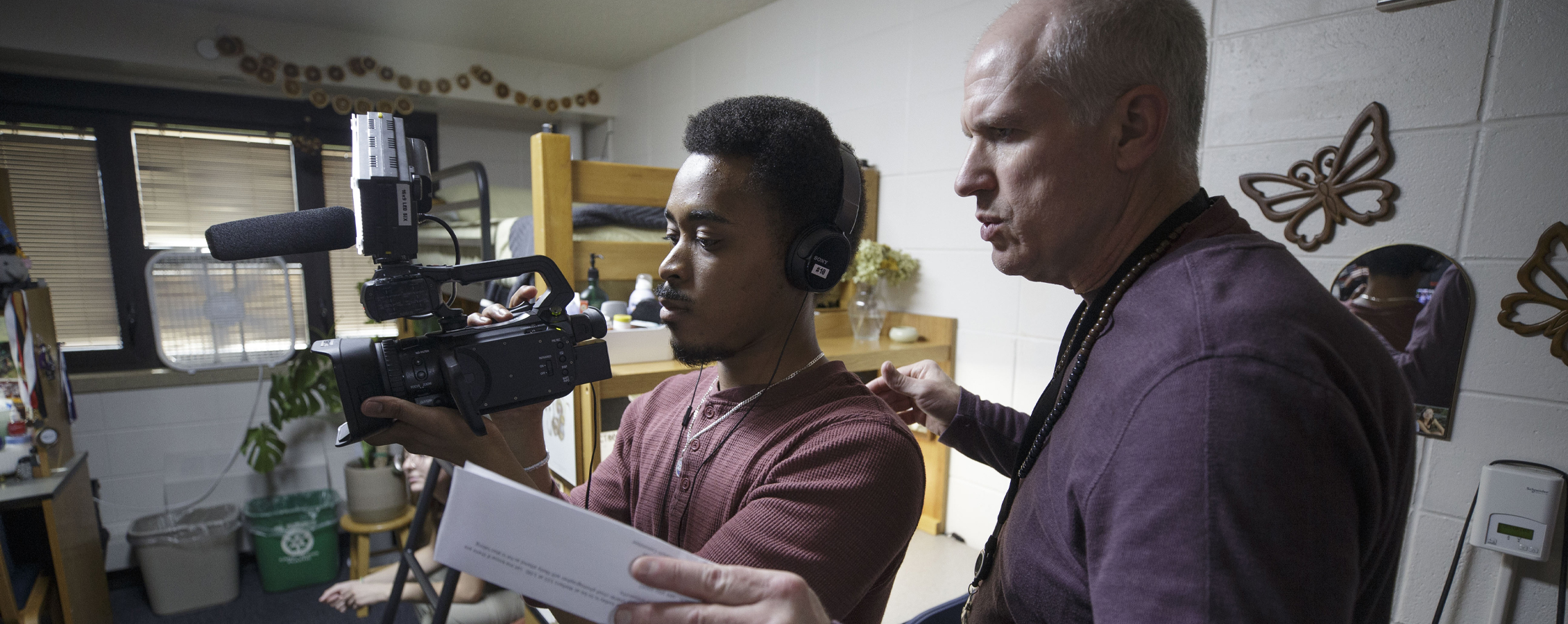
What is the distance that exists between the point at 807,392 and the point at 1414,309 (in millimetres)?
1287

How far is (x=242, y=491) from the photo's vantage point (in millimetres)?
3082

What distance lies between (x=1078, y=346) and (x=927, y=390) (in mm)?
336

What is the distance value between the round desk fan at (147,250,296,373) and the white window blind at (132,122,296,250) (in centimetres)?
17

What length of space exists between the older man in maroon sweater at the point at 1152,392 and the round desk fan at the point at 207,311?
333cm

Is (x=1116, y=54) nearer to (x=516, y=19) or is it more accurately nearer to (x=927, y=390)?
(x=927, y=390)

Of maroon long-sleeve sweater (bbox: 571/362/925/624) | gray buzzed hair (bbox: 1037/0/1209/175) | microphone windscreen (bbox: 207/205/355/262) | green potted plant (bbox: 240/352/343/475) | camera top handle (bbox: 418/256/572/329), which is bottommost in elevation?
green potted plant (bbox: 240/352/343/475)

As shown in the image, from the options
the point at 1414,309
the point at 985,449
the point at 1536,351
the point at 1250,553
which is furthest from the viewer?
the point at 1414,309

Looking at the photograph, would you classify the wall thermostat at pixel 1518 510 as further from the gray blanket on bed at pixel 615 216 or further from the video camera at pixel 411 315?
the gray blanket on bed at pixel 615 216

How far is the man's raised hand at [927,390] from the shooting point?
0.98 m

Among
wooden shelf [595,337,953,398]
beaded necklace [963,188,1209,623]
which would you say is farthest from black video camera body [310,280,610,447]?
wooden shelf [595,337,953,398]

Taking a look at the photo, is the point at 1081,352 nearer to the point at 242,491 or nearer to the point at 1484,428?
the point at 1484,428

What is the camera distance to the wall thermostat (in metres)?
1.16

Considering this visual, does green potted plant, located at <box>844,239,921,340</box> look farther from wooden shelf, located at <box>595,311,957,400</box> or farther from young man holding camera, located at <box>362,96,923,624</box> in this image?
young man holding camera, located at <box>362,96,923,624</box>

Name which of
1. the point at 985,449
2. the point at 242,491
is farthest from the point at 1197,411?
the point at 242,491
